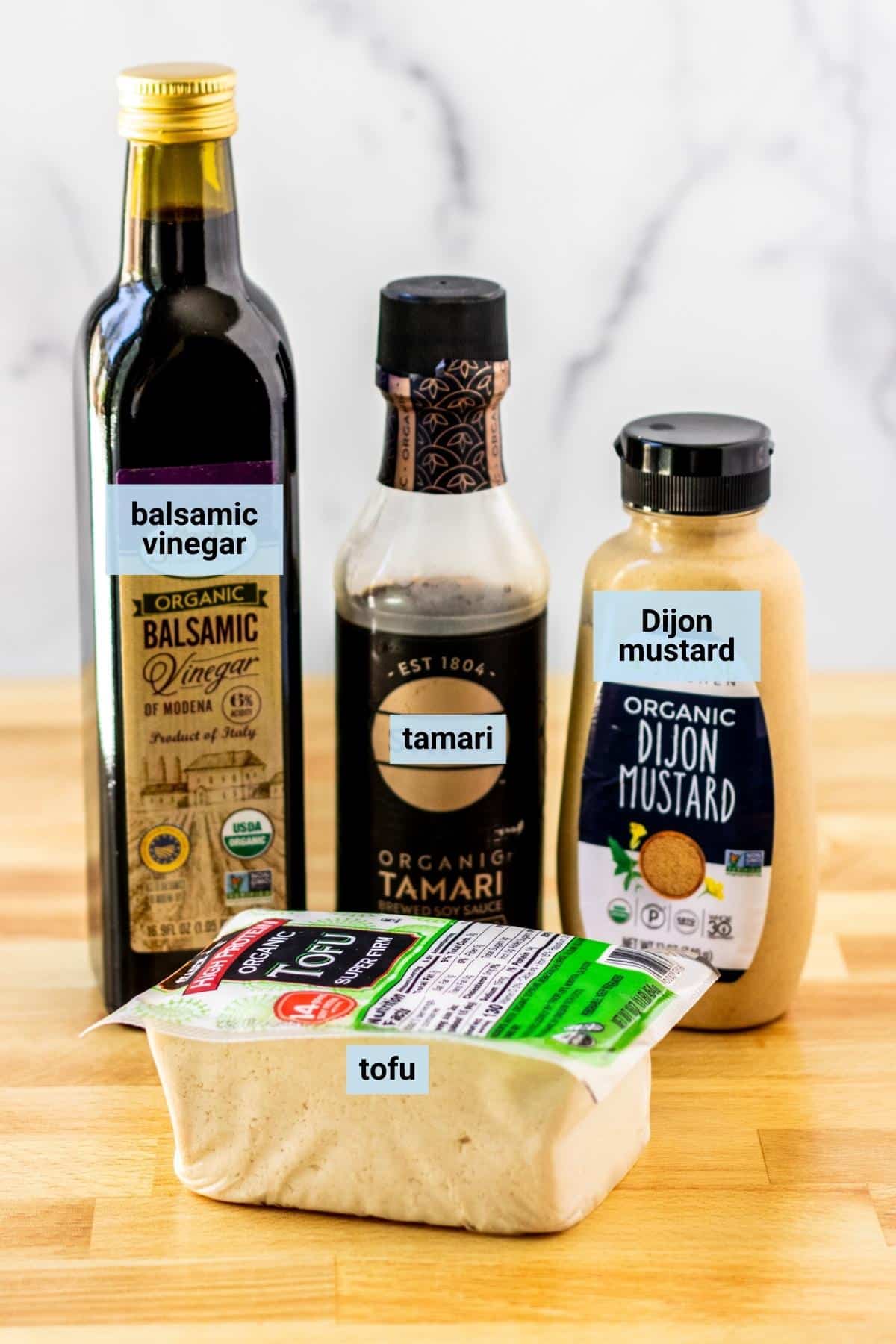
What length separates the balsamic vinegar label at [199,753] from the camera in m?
0.84

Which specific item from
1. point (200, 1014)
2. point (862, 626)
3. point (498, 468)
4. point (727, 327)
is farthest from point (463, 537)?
point (862, 626)

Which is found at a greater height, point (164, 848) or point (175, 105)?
point (175, 105)

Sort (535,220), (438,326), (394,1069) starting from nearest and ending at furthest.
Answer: (394,1069), (438,326), (535,220)

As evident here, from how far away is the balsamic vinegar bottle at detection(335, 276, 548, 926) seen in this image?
0.84 m

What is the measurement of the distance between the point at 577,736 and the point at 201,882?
0.63ft

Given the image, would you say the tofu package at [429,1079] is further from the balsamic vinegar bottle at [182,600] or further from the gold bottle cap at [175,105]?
the gold bottle cap at [175,105]

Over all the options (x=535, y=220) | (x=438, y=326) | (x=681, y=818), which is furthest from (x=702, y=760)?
(x=535, y=220)

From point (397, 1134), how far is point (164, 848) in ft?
0.71

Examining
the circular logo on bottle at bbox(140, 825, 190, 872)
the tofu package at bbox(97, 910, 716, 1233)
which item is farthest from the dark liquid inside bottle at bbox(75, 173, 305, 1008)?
the tofu package at bbox(97, 910, 716, 1233)

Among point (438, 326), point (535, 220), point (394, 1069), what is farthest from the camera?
point (535, 220)

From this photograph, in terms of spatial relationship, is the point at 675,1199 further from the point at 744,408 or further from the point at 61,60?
the point at 61,60

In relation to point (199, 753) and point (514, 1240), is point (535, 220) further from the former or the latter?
point (514, 1240)

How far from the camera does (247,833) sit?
880 millimetres

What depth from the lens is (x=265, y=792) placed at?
88cm
